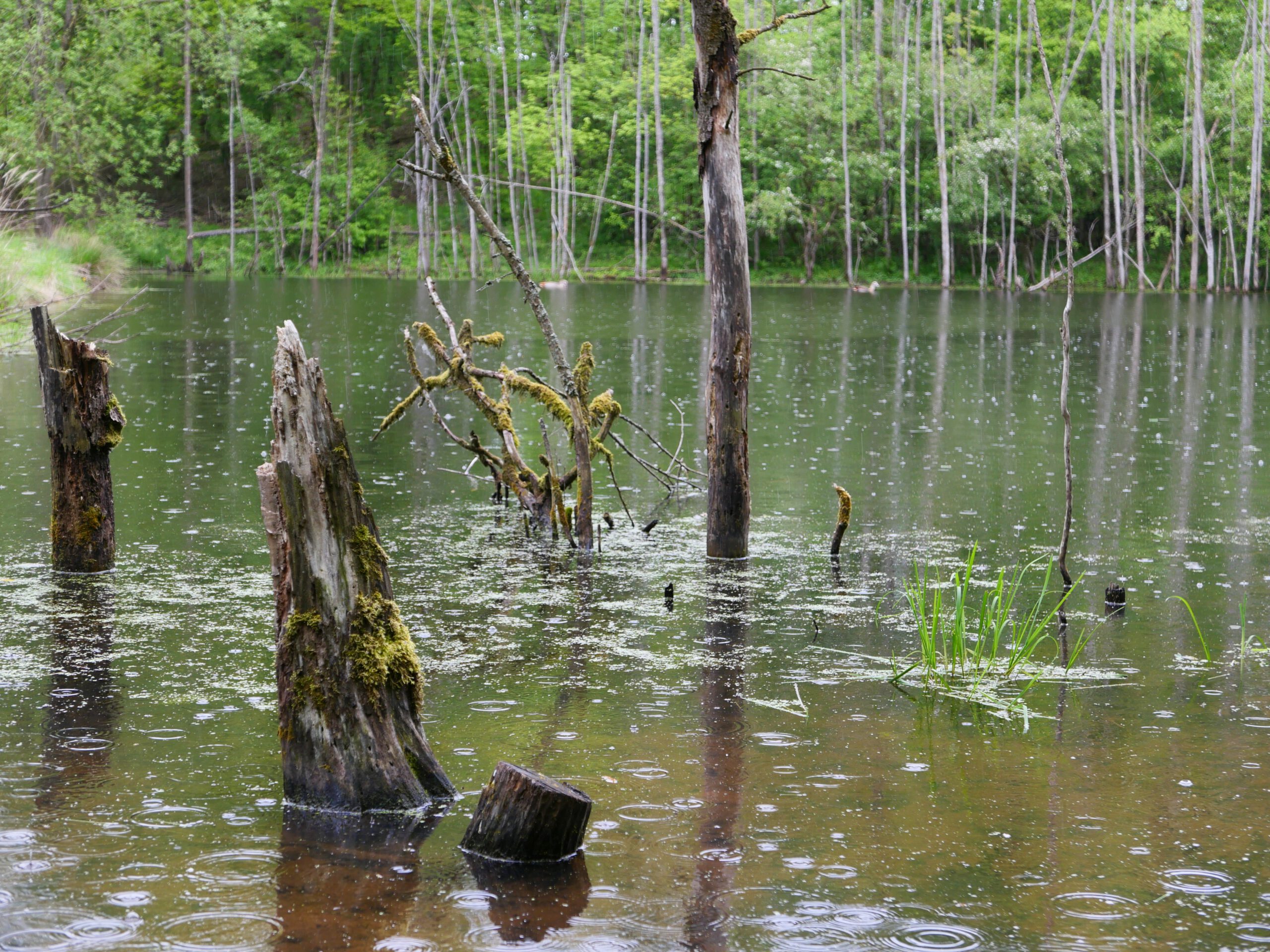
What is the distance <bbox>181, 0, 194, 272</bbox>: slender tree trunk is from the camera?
5131 cm

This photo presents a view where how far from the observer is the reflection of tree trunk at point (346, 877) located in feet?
13.9

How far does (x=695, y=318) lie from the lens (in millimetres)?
36281

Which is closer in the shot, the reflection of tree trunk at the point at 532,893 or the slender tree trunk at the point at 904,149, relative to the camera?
the reflection of tree trunk at the point at 532,893

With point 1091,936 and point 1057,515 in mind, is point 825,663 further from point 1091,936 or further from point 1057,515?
point 1057,515

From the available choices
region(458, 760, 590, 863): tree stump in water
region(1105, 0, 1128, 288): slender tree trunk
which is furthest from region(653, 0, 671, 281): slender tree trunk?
region(458, 760, 590, 863): tree stump in water

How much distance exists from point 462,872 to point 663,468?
11.0 meters

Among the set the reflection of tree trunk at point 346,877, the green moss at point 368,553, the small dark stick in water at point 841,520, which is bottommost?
the reflection of tree trunk at point 346,877

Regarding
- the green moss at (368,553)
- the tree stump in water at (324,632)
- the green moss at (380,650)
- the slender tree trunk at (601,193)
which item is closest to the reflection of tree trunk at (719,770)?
the tree stump in water at (324,632)

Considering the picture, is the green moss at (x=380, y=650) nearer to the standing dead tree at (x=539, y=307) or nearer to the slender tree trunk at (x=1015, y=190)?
the standing dead tree at (x=539, y=307)

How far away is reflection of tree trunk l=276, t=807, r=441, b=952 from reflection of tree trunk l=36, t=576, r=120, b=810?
100 cm

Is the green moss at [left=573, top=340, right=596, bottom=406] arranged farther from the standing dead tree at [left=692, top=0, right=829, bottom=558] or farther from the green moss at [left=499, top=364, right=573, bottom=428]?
the standing dead tree at [left=692, top=0, right=829, bottom=558]

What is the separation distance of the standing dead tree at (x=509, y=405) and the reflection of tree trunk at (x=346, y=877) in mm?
5506

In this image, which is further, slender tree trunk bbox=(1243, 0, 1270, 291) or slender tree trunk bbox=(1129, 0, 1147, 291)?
slender tree trunk bbox=(1129, 0, 1147, 291)

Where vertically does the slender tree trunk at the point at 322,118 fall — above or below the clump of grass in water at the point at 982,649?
above
